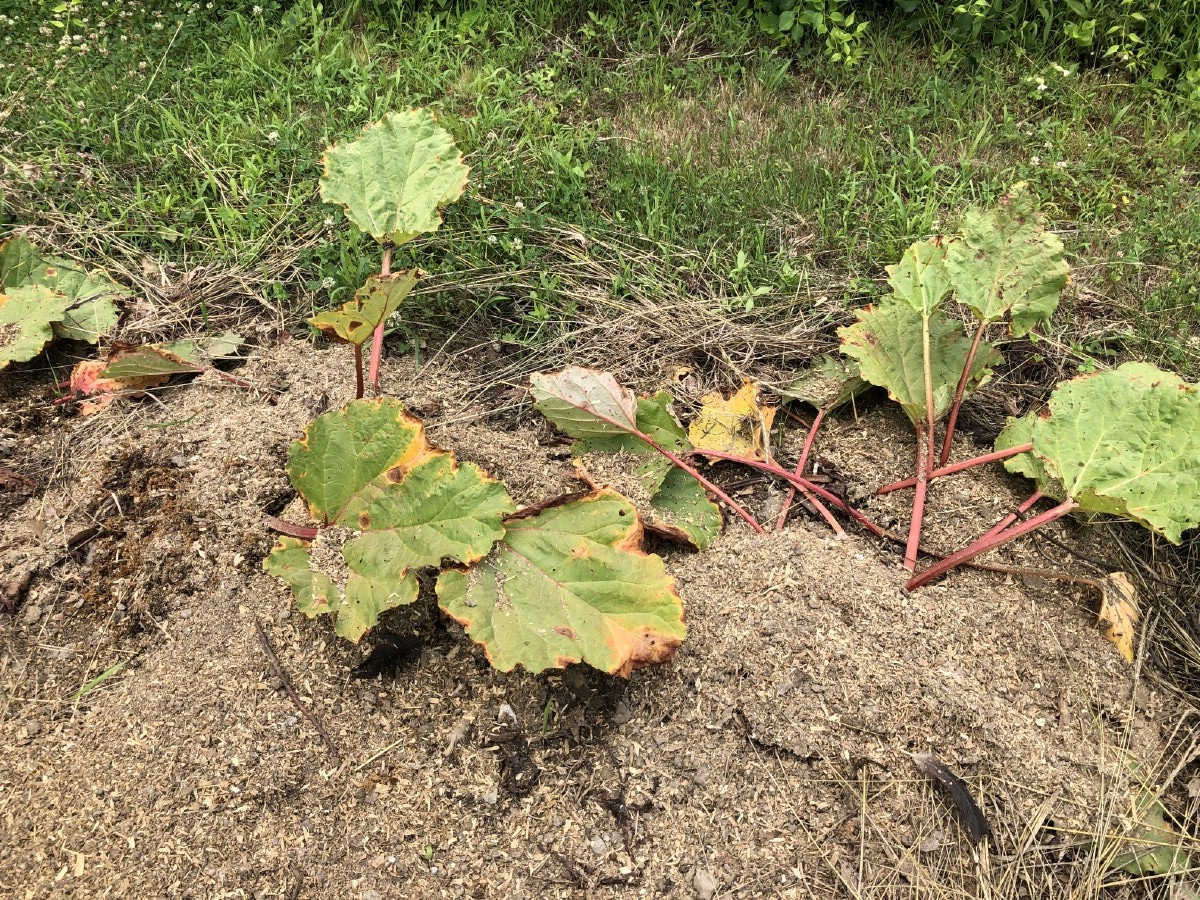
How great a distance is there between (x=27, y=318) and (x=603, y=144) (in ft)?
6.36

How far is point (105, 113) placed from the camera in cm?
323

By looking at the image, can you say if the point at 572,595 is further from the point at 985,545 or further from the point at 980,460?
the point at 980,460

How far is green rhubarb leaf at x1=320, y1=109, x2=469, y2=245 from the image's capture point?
2381mm

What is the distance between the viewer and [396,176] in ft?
7.97

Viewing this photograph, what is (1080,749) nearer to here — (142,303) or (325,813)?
(325,813)

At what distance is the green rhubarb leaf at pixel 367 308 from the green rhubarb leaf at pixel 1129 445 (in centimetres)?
155

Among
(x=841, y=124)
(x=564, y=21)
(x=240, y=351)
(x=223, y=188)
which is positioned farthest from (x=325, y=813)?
(x=564, y=21)

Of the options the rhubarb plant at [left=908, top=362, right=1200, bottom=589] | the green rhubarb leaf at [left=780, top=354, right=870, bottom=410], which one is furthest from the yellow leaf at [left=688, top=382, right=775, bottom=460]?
the rhubarb plant at [left=908, top=362, right=1200, bottom=589]

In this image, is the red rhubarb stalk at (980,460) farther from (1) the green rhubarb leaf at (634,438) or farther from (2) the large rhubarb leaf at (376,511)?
(2) the large rhubarb leaf at (376,511)

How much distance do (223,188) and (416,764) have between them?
86.6 inches

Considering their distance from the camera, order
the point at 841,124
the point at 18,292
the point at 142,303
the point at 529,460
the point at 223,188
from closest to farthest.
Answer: the point at 529,460
the point at 18,292
the point at 142,303
the point at 223,188
the point at 841,124

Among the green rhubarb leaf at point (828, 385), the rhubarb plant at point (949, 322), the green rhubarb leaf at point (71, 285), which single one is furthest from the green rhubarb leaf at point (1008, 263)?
the green rhubarb leaf at point (71, 285)

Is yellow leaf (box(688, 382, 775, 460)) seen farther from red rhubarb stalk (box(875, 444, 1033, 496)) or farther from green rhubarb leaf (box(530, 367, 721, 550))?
red rhubarb stalk (box(875, 444, 1033, 496))

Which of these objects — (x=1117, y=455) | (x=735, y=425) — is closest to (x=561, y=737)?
(x=735, y=425)
